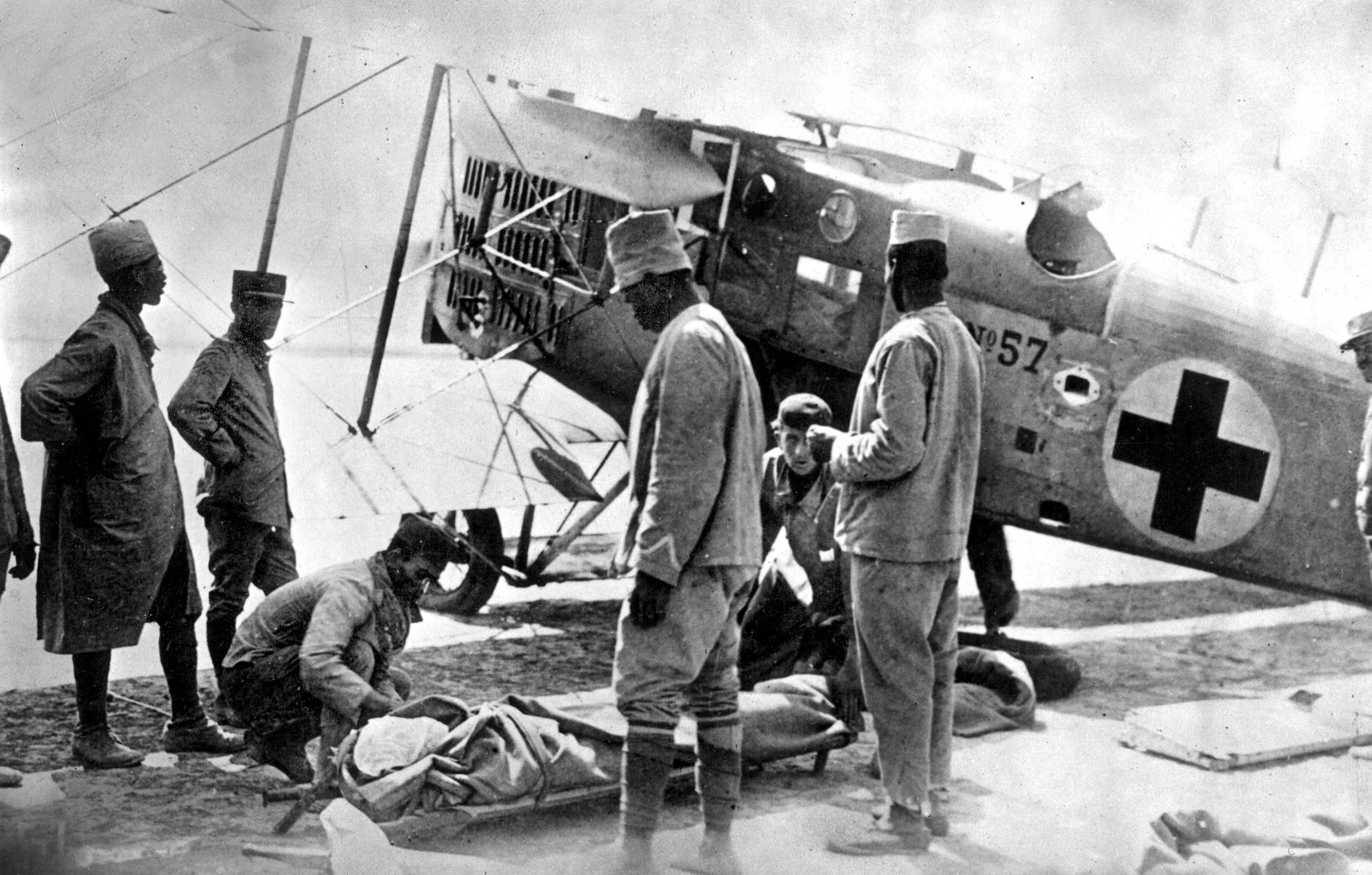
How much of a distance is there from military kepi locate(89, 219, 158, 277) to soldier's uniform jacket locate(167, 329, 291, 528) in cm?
44

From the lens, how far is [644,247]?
3910mm

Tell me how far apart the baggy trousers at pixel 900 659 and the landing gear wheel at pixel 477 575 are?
10.7 ft

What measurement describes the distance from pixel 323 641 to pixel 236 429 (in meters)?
1.07

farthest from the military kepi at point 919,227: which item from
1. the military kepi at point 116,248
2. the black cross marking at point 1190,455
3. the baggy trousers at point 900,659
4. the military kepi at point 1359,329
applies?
the military kepi at point 116,248

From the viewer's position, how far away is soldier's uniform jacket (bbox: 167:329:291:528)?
4.80m

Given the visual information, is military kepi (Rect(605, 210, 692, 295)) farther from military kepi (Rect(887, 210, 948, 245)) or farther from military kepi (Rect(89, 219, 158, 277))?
military kepi (Rect(89, 219, 158, 277))

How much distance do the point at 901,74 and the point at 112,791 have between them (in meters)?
3.79

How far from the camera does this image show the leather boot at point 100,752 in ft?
14.9

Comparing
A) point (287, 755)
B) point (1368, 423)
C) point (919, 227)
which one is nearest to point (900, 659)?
point (919, 227)

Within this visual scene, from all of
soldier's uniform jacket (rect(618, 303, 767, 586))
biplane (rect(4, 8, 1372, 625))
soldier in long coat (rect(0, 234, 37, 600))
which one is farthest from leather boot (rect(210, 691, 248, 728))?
soldier's uniform jacket (rect(618, 303, 767, 586))

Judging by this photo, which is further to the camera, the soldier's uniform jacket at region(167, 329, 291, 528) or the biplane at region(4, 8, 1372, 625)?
the biplane at region(4, 8, 1372, 625)

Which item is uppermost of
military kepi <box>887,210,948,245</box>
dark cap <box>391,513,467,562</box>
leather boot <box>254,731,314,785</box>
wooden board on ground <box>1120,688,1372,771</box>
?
military kepi <box>887,210,948,245</box>

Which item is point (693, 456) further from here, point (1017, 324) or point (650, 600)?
point (1017, 324)

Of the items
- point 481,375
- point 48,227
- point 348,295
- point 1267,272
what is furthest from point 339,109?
point 1267,272
